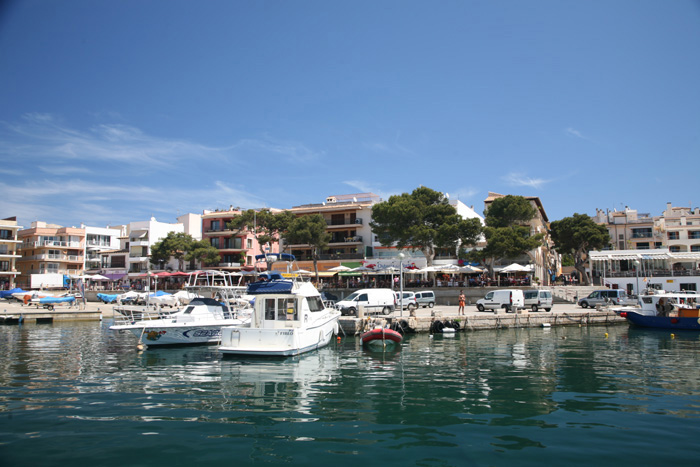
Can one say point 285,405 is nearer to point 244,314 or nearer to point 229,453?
point 229,453

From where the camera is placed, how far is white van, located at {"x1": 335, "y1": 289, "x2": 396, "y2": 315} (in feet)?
113

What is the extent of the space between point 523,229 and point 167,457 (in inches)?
1870

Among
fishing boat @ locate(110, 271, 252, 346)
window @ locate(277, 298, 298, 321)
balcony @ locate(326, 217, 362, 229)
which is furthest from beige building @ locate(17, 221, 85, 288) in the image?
window @ locate(277, 298, 298, 321)

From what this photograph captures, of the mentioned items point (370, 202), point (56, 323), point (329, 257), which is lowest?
point (56, 323)

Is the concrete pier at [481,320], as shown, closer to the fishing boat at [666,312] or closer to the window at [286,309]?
the fishing boat at [666,312]

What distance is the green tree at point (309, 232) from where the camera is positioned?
59869mm

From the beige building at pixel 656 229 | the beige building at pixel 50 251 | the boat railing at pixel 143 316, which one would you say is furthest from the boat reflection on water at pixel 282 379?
the beige building at pixel 50 251

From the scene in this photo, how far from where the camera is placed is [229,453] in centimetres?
861

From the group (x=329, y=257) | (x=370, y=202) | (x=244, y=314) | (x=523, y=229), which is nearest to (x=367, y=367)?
(x=244, y=314)

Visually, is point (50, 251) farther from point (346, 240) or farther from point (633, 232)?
point (633, 232)

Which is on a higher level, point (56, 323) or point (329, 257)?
point (329, 257)

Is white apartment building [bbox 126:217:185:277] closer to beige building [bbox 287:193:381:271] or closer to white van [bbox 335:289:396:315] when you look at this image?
beige building [bbox 287:193:381:271]

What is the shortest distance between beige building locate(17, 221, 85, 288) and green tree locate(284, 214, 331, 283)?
42118mm

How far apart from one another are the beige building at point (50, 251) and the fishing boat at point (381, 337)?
236 feet
